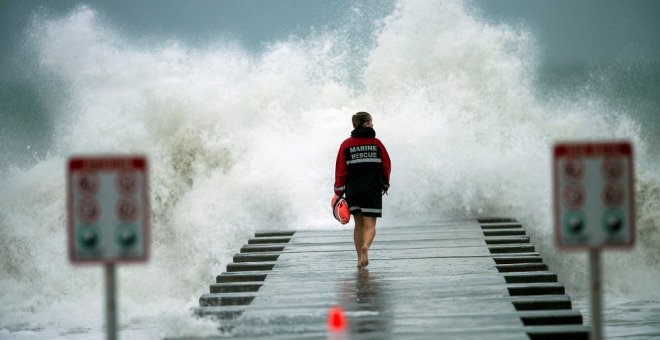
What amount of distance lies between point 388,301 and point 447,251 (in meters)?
3.15

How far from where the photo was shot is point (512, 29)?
24.5m

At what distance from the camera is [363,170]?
1023 centimetres

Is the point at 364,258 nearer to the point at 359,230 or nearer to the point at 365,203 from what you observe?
the point at 359,230

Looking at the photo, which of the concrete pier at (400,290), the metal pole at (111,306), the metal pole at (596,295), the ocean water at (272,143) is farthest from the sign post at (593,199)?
the ocean water at (272,143)

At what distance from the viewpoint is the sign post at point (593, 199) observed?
4.96 m

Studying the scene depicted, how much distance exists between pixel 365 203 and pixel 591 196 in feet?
17.6

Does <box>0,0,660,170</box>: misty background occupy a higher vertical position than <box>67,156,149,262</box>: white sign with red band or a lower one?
higher

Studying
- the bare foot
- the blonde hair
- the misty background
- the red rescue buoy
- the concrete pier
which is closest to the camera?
the concrete pier

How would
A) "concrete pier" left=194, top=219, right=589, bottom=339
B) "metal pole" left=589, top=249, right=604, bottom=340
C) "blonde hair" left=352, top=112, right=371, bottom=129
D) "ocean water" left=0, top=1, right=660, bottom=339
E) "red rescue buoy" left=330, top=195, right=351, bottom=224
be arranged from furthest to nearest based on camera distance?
"ocean water" left=0, top=1, right=660, bottom=339 → "red rescue buoy" left=330, top=195, right=351, bottom=224 → "blonde hair" left=352, top=112, right=371, bottom=129 → "concrete pier" left=194, top=219, right=589, bottom=339 → "metal pole" left=589, top=249, right=604, bottom=340

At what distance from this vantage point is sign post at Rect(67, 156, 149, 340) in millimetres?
4949

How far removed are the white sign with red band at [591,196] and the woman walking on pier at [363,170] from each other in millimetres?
5232

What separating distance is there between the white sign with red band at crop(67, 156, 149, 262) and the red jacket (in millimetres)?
5341

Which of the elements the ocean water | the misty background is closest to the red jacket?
the ocean water

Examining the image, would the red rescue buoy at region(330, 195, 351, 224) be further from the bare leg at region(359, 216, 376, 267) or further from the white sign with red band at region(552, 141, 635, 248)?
the white sign with red band at region(552, 141, 635, 248)
